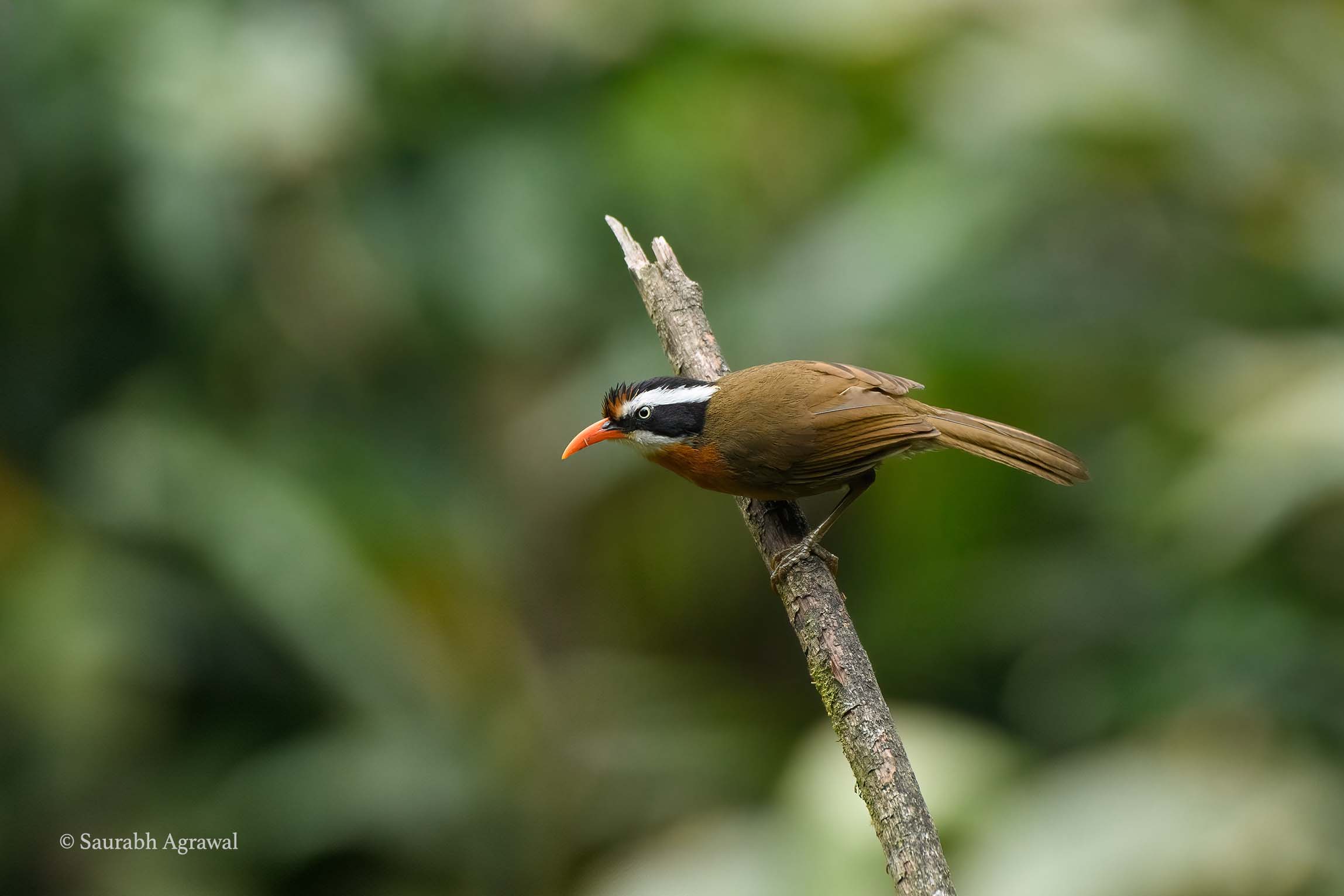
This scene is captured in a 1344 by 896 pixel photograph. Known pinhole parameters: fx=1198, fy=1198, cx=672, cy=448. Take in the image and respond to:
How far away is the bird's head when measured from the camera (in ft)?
11.3

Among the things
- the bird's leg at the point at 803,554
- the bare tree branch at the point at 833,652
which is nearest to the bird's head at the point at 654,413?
the bare tree branch at the point at 833,652

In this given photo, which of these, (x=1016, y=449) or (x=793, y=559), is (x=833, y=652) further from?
(x=1016, y=449)

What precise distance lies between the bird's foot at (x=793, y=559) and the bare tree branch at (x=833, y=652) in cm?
2

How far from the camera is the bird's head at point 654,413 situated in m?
3.43

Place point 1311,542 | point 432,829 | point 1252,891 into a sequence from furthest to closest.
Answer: point 432,829 < point 1311,542 < point 1252,891

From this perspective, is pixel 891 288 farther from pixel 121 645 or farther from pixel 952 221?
pixel 121 645

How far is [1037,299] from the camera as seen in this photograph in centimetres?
528

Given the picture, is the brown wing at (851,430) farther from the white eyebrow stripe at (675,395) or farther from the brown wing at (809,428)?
the white eyebrow stripe at (675,395)

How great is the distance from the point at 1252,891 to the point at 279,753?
3581 mm

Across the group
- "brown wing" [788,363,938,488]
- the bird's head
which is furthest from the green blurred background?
the bird's head

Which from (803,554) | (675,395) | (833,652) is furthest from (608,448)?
(833,652)

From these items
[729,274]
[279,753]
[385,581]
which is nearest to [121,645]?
[279,753]

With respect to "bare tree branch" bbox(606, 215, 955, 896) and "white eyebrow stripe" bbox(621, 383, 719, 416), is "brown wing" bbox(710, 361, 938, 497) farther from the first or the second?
"bare tree branch" bbox(606, 215, 955, 896)

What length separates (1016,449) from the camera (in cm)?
346
